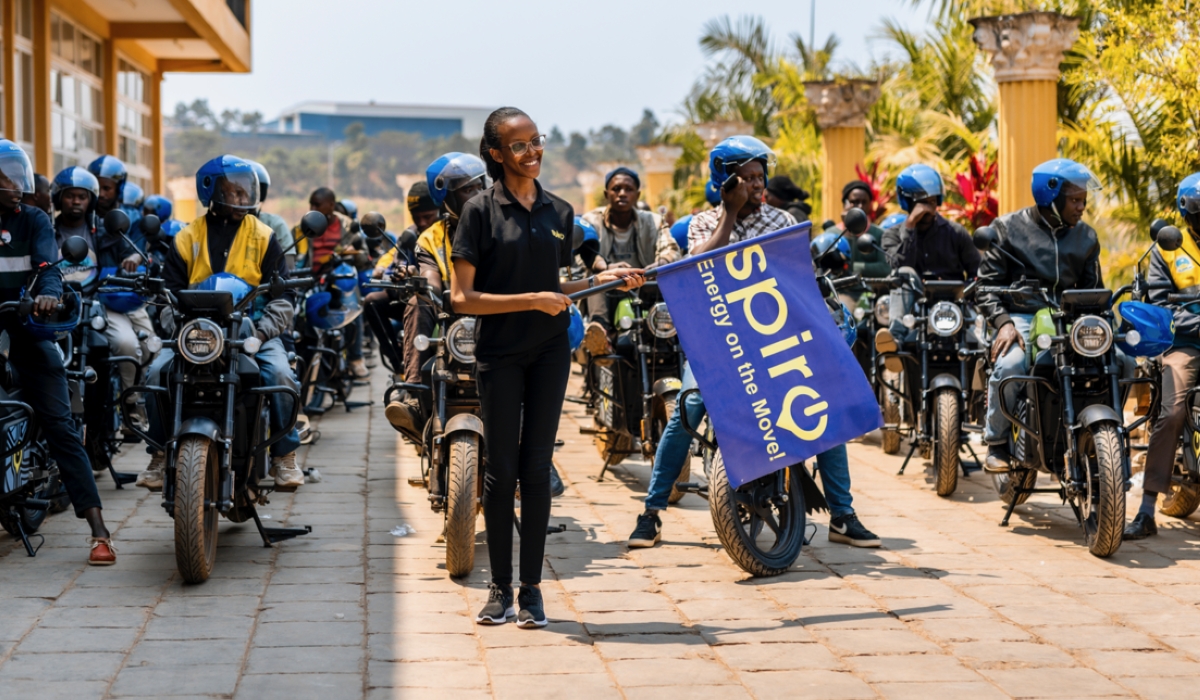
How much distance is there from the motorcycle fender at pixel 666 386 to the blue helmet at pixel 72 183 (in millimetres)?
3748

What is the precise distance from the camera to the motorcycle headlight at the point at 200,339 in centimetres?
642

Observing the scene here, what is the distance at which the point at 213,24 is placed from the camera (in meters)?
21.3

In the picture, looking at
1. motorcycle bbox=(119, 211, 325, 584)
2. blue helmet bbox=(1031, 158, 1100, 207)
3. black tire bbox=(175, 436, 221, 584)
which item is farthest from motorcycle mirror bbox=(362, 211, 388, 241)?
blue helmet bbox=(1031, 158, 1100, 207)

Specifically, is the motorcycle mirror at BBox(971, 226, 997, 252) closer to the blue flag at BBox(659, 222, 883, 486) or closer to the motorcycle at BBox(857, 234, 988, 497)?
the motorcycle at BBox(857, 234, 988, 497)

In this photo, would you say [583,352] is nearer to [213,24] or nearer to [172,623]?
[172,623]

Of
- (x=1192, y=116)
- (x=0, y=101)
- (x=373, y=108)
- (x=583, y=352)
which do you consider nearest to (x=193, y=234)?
(x=583, y=352)

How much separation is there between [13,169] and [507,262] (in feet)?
8.56

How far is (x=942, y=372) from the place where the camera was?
9.52 metres

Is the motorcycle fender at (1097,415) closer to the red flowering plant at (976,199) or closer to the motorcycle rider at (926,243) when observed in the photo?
the motorcycle rider at (926,243)

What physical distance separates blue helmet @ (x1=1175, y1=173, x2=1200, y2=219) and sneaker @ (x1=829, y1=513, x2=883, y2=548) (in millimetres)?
2194

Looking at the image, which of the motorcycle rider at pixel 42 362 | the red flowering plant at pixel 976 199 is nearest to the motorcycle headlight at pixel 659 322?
the motorcycle rider at pixel 42 362

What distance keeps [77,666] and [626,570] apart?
2481mm

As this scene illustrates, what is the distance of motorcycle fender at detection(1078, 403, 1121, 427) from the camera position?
6.87 m

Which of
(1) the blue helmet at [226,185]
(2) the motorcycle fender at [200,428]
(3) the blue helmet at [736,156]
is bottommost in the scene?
(2) the motorcycle fender at [200,428]
